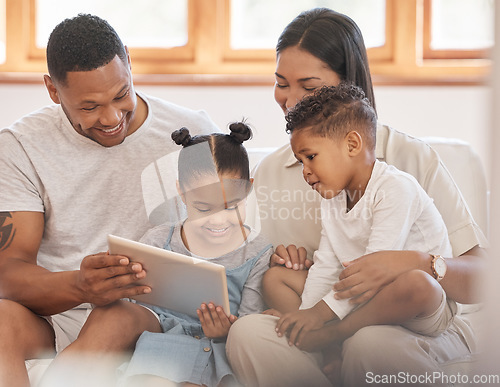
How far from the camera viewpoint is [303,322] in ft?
2.85

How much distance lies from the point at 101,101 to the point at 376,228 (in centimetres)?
51

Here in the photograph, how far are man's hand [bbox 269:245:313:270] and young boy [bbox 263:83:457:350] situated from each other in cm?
1

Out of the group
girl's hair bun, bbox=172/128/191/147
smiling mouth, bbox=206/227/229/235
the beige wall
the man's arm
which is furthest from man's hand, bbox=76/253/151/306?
the beige wall

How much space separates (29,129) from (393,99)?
932mm

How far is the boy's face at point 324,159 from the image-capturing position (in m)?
0.89

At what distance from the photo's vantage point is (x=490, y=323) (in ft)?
1.30

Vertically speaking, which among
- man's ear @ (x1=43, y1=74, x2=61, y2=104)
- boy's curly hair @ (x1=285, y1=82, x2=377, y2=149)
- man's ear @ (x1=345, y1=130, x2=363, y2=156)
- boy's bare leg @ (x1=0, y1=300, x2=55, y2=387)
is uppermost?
man's ear @ (x1=43, y1=74, x2=61, y2=104)

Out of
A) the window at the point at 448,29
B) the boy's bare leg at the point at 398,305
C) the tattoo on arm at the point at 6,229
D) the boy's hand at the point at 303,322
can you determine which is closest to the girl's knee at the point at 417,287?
the boy's bare leg at the point at 398,305

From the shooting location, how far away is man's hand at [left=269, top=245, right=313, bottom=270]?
969mm

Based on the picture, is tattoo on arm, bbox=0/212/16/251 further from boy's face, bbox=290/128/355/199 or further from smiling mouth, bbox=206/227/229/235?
boy's face, bbox=290/128/355/199

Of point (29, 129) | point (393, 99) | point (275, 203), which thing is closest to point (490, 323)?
point (275, 203)

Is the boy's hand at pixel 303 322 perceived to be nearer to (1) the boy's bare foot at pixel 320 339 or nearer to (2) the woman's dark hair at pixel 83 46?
(1) the boy's bare foot at pixel 320 339

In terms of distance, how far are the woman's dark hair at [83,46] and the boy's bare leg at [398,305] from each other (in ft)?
1.90

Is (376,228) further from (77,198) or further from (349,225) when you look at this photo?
(77,198)
